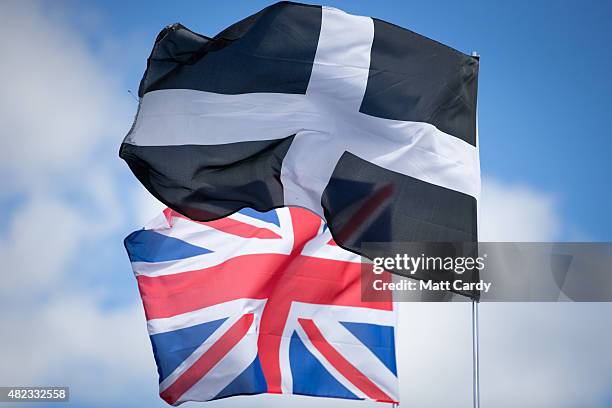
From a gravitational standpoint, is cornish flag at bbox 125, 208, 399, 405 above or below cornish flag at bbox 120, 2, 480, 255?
below

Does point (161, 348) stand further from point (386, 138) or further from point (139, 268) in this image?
point (386, 138)

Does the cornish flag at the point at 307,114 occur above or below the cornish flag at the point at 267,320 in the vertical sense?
above

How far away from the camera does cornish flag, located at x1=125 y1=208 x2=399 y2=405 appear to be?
1278cm

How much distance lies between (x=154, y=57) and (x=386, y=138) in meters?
2.76

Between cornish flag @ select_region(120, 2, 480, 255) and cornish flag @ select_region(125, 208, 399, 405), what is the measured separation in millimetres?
3011

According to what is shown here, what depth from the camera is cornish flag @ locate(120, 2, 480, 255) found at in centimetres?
1027

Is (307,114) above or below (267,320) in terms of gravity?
above

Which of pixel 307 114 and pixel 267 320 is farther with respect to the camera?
pixel 267 320

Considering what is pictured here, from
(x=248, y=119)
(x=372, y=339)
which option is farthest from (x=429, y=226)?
(x=372, y=339)

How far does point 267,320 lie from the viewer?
12961 millimetres

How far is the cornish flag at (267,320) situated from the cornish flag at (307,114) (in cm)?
301

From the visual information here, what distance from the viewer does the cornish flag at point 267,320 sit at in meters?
12.8

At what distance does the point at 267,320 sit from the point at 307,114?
3.61 m

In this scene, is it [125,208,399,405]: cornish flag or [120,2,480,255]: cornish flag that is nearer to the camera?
[120,2,480,255]: cornish flag
